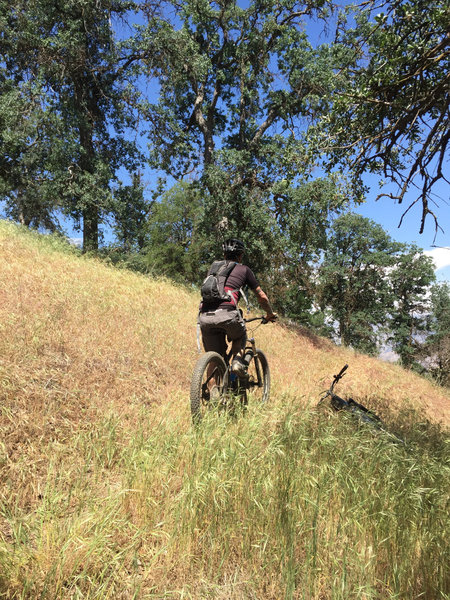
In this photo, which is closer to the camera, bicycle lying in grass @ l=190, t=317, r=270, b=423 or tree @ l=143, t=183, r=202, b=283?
bicycle lying in grass @ l=190, t=317, r=270, b=423

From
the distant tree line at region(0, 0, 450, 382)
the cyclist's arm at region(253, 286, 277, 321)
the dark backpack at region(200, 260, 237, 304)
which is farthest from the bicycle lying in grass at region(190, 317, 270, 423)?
the distant tree line at region(0, 0, 450, 382)

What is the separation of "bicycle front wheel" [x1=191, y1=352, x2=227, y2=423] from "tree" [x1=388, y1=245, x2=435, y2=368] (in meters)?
33.4

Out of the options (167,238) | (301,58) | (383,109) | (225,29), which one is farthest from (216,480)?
(167,238)

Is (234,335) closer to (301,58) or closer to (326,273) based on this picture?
(301,58)

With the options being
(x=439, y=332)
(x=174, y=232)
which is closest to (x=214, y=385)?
(x=174, y=232)

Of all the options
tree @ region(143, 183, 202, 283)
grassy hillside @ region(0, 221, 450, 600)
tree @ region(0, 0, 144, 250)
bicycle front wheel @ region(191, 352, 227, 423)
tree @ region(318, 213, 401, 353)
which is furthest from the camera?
tree @ region(318, 213, 401, 353)

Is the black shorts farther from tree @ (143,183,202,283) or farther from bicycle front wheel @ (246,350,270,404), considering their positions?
tree @ (143,183,202,283)

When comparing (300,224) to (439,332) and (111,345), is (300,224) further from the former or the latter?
(439,332)

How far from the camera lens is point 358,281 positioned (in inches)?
1294

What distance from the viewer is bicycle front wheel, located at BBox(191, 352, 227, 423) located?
3564 millimetres

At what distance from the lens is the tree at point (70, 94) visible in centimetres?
1273

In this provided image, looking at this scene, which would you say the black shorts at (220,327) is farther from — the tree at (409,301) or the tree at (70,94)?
the tree at (409,301)

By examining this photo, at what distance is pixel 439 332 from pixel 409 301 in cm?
425

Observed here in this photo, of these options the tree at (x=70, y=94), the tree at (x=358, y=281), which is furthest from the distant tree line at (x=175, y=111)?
the tree at (x=358, y=281)
